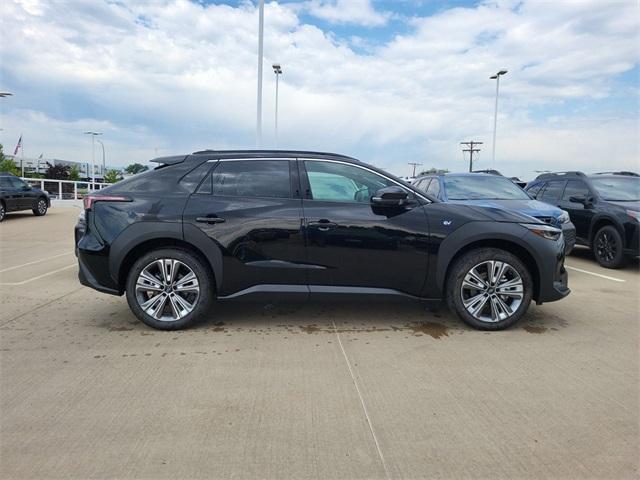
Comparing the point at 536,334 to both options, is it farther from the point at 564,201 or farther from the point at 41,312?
the point at 564,201

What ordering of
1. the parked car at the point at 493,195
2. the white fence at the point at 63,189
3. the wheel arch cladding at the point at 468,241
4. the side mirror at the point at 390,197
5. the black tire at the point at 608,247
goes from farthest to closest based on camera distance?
the white fence at the point at 63,189
the black tire at the point at 608,247
the parked car at the point at 493,195
the wheel arch cladding at the point at 468,241
the side mirror at the point at 390,197

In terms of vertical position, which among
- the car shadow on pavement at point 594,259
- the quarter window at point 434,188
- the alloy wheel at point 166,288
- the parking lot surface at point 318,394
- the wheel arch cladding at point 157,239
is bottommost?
the parking lot surface at point 318,394

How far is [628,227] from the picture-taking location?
7.68 metres

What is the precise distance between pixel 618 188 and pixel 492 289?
6.01m

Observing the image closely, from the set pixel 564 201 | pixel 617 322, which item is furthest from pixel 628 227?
pixel 617 322

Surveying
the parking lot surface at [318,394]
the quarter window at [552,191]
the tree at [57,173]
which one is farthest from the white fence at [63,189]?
the tree at [57,173]

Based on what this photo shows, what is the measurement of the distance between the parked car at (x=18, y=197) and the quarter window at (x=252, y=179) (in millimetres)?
14947

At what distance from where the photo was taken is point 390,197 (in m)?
4.27

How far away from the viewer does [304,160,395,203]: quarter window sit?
14.6 feet

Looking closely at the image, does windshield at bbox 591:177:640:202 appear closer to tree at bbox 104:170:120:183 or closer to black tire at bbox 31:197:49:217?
black tire at bbox 31:197:49:217

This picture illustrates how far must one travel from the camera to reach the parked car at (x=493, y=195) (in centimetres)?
677

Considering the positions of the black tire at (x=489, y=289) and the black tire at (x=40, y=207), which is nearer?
the black tire at (x=489, y=289)

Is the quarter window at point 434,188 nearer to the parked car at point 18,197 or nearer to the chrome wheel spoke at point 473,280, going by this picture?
the chrome wheel spoke at point 473,280

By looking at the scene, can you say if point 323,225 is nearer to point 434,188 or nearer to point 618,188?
point 434,188
